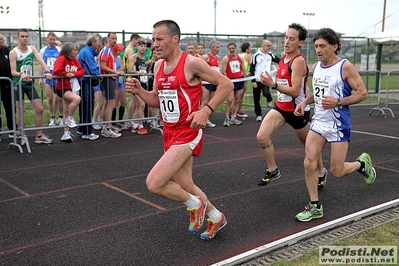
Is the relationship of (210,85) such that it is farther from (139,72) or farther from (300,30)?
(300,30)

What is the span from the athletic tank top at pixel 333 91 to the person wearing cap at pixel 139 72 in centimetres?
591

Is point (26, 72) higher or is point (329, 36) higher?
point (329, 36)

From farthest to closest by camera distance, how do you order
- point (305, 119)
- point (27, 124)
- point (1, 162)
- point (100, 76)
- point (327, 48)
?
point (27, 124) → point (100, 76) → point (1, 162) → point (305, 119) → point (327, 48)

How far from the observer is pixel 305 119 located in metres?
6.14

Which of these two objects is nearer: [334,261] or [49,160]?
[334,261]

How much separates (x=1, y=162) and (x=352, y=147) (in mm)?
6474

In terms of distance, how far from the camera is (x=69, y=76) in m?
9.18

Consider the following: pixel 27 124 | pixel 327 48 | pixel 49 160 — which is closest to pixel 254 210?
pixel 327 48

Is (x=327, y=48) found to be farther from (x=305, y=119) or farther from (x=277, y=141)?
(x=277, y=141)

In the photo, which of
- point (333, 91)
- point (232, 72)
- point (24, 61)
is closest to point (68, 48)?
point (24, 61)

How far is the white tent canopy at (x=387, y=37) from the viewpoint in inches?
724

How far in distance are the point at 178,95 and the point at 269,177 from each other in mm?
2582

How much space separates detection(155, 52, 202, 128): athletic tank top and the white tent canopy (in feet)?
53.3

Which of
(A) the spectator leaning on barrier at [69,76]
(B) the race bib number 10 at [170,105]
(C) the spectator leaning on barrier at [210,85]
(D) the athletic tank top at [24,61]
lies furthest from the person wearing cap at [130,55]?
(B) the race bib number 10 at [170,105]
